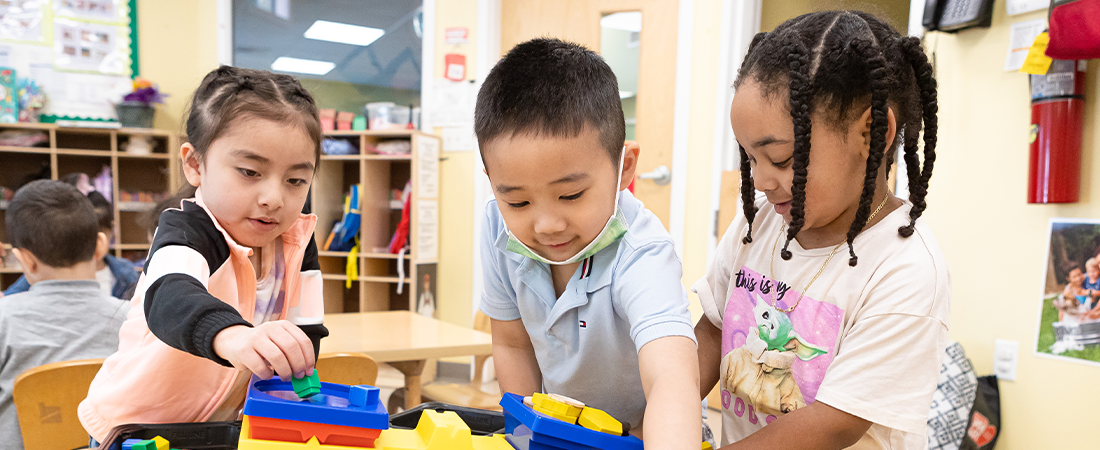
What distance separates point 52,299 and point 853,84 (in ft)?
6.25

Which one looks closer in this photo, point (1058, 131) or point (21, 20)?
point (1058, 131)

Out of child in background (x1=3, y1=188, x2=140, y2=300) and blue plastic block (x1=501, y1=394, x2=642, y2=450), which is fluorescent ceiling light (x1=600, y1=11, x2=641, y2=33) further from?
blue plastic block (x1=501, y1=394, x2=642, y2=450)

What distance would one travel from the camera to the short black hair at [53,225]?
5.60 ft

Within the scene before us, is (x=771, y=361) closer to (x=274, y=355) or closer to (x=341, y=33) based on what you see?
(x=274, y=355)

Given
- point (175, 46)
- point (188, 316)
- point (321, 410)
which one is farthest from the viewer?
point (175, 46)

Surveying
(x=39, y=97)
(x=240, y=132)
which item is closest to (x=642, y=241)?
(x=240, y=132)

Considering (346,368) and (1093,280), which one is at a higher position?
(1093,280)

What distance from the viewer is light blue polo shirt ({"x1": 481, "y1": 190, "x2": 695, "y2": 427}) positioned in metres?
0.76

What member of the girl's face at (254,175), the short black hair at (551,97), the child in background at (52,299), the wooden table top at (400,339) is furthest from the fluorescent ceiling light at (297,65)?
the short black hair at (551,97)

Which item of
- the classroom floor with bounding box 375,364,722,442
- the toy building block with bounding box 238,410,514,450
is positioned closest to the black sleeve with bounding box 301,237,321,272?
the toy building block with bounding box 238,410,514,450

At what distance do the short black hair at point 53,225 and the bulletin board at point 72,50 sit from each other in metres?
2.80

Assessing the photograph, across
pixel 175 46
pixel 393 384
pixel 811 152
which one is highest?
pixel 175 46

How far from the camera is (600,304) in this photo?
829 millimetres

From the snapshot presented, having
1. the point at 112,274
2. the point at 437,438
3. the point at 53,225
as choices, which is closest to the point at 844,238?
the point at 437,438
